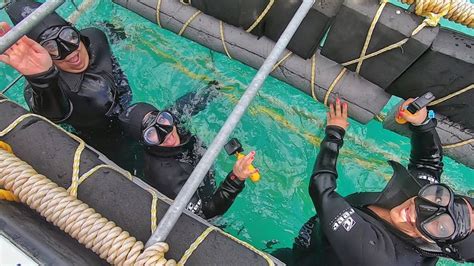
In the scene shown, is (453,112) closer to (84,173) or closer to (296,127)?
(296,127)

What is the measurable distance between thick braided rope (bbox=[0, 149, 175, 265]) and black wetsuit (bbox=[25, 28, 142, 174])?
1090 mm

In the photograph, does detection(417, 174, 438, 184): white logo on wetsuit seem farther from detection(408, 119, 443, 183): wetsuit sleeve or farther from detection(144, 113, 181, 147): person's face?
detection(144, 113, 181, 147): person's face

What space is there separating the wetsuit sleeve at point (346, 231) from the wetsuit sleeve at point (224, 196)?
532mm

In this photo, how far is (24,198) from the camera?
1588 millimetres

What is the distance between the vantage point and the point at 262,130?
4.24m

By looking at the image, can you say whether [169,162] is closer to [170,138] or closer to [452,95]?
[170,138]

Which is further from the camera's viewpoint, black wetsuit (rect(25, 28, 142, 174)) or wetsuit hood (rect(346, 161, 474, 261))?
black wetsuit (rect(25, 28, 142, 174))

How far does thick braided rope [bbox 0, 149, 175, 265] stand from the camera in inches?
58.9

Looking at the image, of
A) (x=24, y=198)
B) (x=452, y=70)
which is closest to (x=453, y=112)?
(x=452, y=70)

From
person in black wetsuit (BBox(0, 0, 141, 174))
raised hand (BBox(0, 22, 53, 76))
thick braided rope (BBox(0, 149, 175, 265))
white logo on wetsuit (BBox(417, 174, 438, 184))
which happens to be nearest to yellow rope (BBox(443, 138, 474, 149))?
white logo on wetsuit (BBox(417, 174, 438, 184))

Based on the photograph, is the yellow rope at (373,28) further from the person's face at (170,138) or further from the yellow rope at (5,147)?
the yellow rope at (5,147)

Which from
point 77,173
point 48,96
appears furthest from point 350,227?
point 48,96

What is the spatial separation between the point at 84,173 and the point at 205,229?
61 centimetres

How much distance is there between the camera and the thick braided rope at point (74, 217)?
150cm
